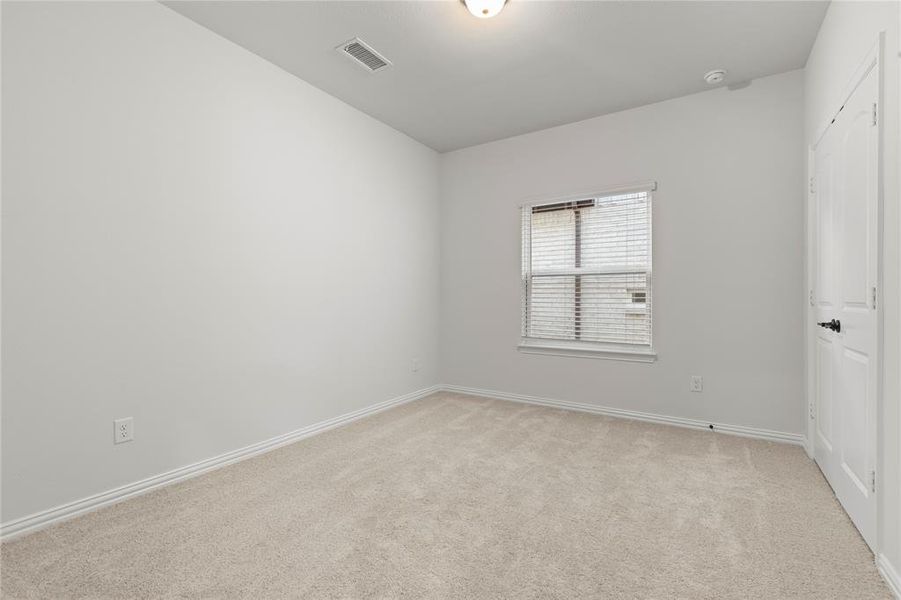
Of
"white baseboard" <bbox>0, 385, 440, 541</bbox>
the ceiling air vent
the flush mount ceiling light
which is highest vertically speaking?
the ceiling air vent

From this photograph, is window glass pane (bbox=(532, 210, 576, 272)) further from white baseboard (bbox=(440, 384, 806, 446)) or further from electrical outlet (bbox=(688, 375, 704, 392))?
electrical outlet (bbox=(688, 375, 704, 392))

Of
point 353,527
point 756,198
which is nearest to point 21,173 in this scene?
point 353,527

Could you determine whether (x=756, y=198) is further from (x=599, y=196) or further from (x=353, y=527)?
(x=353, y=527)

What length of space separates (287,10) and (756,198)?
344 cm

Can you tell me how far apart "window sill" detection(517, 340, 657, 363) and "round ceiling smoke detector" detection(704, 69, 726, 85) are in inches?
84.5

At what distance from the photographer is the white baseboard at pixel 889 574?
4.64 ft

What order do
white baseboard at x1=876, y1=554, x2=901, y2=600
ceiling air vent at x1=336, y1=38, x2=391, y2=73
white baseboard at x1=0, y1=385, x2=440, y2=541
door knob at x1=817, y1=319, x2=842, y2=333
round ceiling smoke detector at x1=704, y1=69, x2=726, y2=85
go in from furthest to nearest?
round ceiling smoke detector at x1=704, y1=69, x2=726, y2=85, ceiling air vent at x1=336, y1=38, x2=391, y2=73, door knob at x1=817, y1=319, x2=842, y2=333, white baseboard at x1=0, y1=385, x2=440, y2=541, white baseboard at x1=876, y1=554, x2=901, y2=600

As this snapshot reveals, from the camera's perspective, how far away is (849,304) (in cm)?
200

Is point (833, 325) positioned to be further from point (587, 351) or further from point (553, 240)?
point (553, 240)

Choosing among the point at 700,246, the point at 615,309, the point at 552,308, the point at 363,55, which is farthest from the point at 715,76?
the point at 363,55

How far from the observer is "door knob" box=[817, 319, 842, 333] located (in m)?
2.13

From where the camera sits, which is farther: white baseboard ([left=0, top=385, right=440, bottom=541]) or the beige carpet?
white baseboard ([left=0, top=385, right=440, bottom=541])

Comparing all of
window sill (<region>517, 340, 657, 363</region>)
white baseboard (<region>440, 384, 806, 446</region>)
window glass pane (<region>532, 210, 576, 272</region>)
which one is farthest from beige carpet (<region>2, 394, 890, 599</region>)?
window glass pane (<region>532, 210, 576, 272</region>)

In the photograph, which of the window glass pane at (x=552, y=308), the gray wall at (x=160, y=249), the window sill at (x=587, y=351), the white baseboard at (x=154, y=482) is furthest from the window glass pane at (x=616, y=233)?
the white baseboard at (x=154, y=482)
